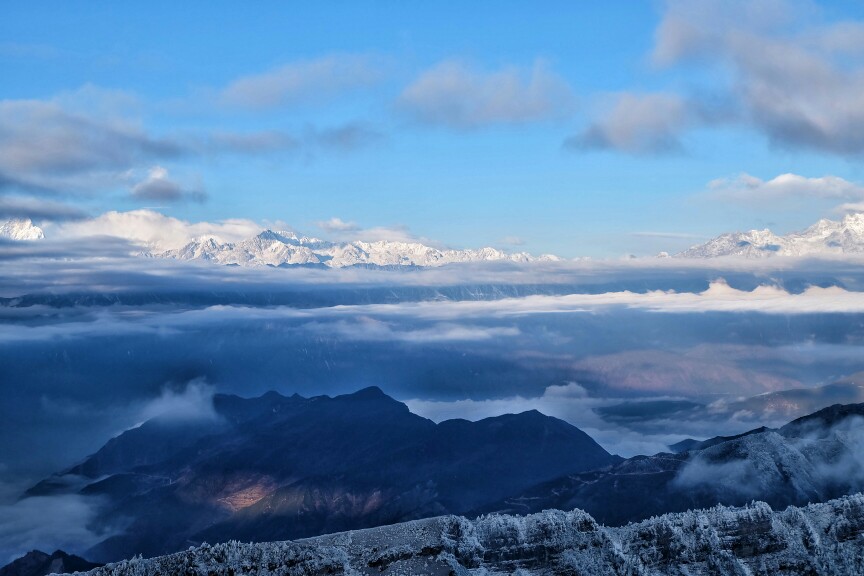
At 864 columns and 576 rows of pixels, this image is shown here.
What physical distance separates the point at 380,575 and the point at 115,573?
209ft

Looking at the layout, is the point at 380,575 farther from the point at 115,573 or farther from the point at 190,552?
the point at 115,573

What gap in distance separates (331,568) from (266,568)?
1597 cm

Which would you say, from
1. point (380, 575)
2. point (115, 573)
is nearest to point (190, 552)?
point (115, 573)

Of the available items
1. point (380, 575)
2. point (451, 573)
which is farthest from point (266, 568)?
point (451, 573)

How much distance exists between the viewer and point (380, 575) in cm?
19512

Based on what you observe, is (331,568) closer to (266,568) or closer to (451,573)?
(266,568)

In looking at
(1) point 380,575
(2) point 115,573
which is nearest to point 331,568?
(1) point 380,575

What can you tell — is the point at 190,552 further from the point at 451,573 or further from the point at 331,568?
the point at 451,573

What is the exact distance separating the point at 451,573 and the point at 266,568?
4628 centimetres

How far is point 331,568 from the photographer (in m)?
196

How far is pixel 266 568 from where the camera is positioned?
194m

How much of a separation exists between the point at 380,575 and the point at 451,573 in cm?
1826

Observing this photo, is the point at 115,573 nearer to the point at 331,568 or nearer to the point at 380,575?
the point at 331,568

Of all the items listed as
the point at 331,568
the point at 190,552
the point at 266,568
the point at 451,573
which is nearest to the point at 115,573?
the point at 190,552
